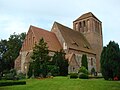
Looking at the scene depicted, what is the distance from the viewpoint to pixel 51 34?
165 feet

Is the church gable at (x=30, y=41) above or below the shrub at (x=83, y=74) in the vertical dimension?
above

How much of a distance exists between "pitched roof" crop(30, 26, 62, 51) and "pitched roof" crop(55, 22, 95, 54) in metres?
2.36

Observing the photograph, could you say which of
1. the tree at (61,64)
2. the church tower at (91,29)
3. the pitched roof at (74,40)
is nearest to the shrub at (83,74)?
the tree at (61,64)

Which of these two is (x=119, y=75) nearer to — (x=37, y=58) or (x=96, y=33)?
(x=37, y=58)

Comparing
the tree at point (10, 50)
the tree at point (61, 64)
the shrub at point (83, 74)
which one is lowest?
the shrub at point (83, 74)

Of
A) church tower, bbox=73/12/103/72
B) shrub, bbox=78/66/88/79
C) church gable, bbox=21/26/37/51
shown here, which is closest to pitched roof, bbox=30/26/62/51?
church gable, bbox=21/26/37/51

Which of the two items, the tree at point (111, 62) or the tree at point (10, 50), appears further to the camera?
the tree at point (10, 50)

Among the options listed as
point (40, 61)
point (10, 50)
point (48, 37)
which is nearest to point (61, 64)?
point (40, 61)

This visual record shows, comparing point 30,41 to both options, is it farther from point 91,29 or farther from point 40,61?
point 91,29

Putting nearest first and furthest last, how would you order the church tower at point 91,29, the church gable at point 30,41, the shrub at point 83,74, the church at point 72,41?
the shrub at point 83,74, the church gable at point 30,41, the church at point 72,41, the church tower at point 91,29

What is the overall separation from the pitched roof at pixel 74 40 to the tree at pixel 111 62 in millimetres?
21392

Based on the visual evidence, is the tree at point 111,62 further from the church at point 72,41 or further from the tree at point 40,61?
the church at point 72,41

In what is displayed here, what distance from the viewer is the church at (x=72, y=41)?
151ft

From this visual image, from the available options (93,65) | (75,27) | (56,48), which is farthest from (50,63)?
(75,27)
